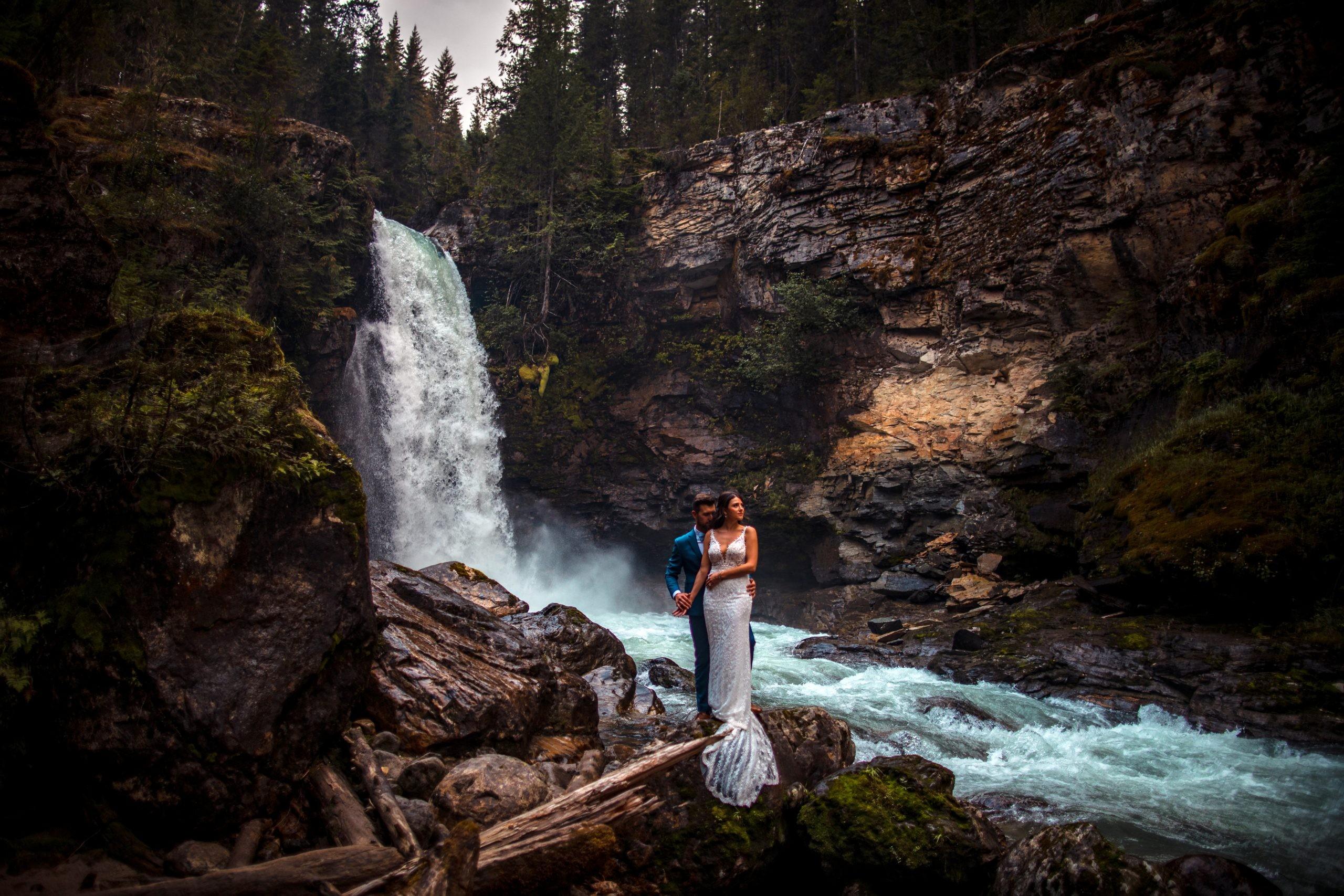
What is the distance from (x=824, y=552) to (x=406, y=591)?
1339 centimetres

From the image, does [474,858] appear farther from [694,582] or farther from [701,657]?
[694,582]

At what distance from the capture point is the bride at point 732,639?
4.34m

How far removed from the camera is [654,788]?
4062 mm

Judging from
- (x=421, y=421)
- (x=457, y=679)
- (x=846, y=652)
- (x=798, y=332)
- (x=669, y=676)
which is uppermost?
(x=798, y=332)

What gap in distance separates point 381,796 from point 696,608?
248cm

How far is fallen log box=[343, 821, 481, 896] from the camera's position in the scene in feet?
10.2

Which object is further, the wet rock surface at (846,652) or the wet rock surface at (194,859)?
the wet rock surface at (846,652)

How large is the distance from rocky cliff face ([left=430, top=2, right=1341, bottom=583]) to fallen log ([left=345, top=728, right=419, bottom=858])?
42.2ft

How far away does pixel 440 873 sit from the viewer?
3.16 metres

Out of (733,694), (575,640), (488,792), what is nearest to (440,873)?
(488,792)

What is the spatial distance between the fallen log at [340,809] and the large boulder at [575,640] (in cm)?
461

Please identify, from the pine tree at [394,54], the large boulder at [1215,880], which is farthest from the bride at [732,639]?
the pine tree at [394,54]

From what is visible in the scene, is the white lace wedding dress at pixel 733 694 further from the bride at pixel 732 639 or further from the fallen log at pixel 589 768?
the fallen log at pixel 589 768

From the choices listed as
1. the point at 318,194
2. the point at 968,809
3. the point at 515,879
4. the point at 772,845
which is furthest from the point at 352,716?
the point at 318,194
